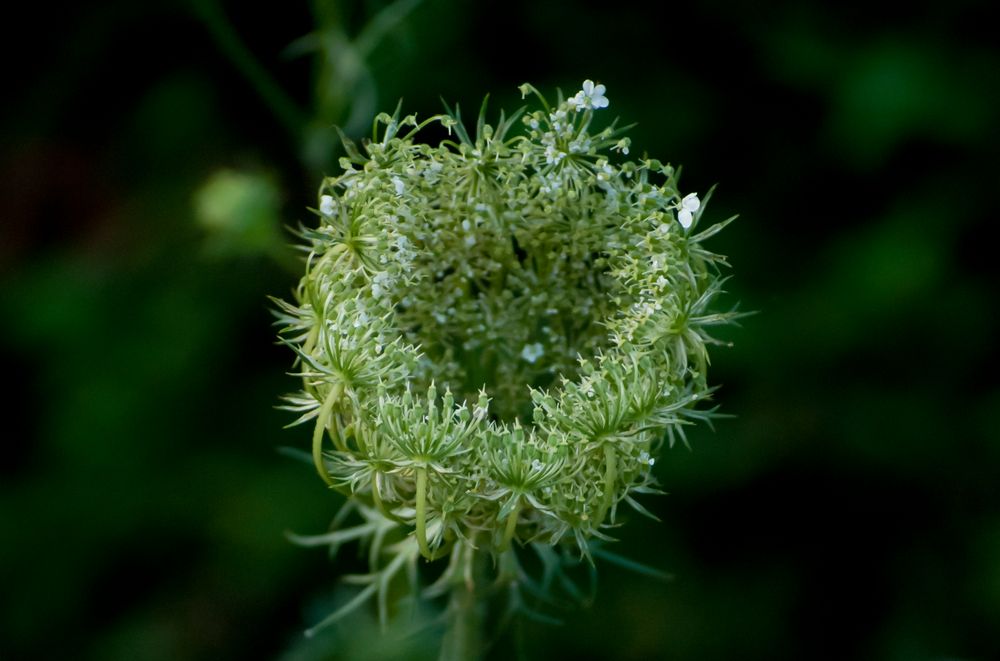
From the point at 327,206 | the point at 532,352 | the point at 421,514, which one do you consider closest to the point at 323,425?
the point at 421,514

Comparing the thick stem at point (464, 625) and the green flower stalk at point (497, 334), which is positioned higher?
the green flower stalk at point (497, 334)

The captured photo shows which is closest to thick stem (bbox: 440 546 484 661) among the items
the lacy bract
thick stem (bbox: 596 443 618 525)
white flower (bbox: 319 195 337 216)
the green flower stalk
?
the green flower stalk

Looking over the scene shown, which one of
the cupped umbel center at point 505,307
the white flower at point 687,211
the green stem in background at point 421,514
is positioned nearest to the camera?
the green stem in background at point 421,514

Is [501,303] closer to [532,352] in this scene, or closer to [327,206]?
[532,352]

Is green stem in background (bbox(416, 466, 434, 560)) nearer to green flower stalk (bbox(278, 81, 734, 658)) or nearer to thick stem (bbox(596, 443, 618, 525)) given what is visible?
green flower stalk (bbox(278, 81, 734, 658))

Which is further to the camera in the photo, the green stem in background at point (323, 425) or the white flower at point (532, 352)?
the white flower at point (532, 352)

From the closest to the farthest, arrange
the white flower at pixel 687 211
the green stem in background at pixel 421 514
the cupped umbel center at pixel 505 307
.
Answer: the green stem in background at pixel 421 514, the white flower at pixel 687 211, the cupped umbel center at pixel 505 307

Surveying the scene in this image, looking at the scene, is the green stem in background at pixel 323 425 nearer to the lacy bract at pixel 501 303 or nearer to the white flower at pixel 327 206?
the lacy bract at pixel 501 303

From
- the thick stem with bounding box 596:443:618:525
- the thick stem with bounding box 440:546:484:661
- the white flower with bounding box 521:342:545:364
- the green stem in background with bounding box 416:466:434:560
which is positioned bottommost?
the thick stem with bounding box 440:546:484:661

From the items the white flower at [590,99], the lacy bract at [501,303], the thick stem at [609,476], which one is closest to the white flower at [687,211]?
the lacy bract at [501,303]
